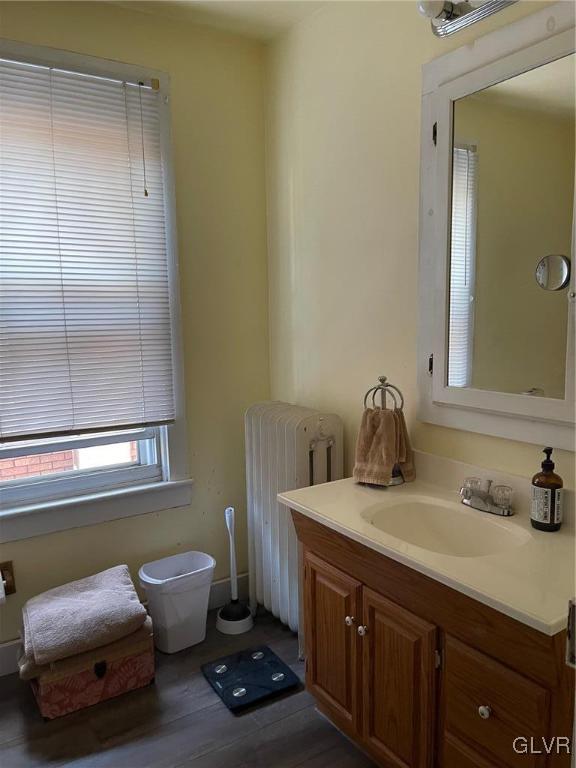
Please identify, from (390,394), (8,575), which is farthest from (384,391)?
(8,575)

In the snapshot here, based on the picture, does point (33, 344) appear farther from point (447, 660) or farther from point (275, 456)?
point (447, 660)

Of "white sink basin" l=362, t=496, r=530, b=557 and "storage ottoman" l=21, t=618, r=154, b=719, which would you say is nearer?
"white sink basin" l=362, t=496, r=530, b=557

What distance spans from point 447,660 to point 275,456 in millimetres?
1084

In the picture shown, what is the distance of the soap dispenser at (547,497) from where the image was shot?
1.39 meters

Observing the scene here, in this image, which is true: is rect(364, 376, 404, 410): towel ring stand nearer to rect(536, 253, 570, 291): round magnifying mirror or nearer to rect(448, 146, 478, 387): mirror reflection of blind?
rect(448, 146, 478, 387): mirror reflection of blind

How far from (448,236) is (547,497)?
833mm

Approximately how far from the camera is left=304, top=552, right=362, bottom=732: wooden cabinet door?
1595 mm

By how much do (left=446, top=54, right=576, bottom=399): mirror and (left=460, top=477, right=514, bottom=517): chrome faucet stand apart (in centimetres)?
28

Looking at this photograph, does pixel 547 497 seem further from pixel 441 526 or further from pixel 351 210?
pixel 351 210

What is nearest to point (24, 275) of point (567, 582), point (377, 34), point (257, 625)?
point (377, 34)

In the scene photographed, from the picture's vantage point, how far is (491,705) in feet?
3.86

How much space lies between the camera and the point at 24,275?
2.06 m

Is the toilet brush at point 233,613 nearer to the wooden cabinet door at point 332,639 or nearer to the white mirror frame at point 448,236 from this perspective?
the wooden cabinet door at point 332,639

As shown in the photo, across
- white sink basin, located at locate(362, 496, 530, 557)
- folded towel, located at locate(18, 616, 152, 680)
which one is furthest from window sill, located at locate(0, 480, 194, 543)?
white sink basin, located at locate(362, 496, 530, 557)
